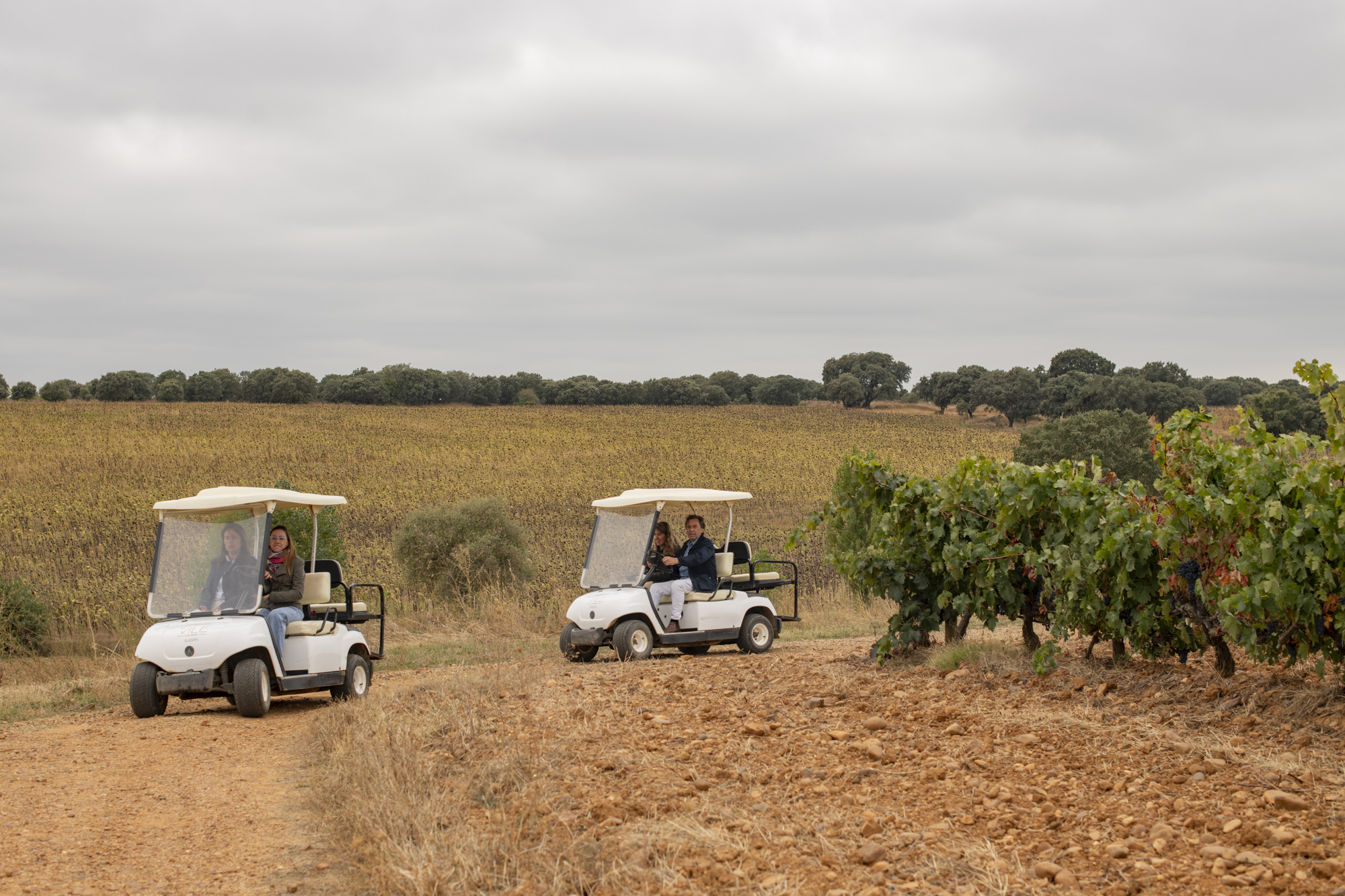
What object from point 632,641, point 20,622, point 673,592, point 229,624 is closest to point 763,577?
point 673,592

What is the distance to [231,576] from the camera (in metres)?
10.1

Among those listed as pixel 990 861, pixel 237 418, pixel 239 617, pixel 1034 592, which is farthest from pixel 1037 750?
pixel 237 418

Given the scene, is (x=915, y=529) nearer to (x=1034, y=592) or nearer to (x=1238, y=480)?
(x=1034, y=592)

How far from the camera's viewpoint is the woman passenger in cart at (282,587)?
9.97 metres

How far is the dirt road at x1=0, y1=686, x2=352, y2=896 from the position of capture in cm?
534

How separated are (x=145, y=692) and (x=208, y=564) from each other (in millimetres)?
1309

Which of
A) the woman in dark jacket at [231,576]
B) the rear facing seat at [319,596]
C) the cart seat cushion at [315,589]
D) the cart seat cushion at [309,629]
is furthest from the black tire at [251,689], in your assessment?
the cart seat cushion at [315,589]

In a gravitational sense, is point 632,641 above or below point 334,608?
below

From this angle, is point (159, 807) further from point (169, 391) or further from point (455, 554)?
point (169, 391)

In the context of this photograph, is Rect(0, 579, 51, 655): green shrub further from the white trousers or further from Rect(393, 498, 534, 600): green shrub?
the white trousers

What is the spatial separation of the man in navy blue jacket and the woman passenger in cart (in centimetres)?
413

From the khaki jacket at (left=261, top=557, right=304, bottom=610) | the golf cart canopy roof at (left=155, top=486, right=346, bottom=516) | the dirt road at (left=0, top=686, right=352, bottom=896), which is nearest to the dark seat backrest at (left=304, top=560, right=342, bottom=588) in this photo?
the khaki jacket at (left=261, top=557, right=304, bottom=610)

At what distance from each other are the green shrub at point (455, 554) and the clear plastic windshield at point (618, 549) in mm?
6962

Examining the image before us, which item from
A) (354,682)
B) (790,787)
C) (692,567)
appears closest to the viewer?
(790,787)
